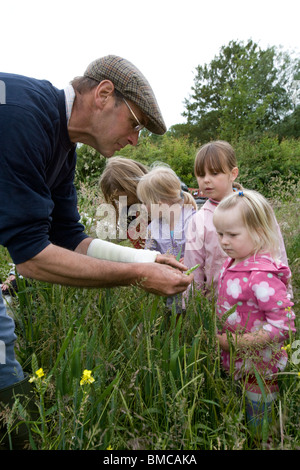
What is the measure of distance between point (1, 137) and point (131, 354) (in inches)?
42.5

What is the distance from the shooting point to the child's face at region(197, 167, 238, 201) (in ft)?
9.37

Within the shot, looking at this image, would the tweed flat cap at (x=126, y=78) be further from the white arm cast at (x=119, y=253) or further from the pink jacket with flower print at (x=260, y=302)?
the pink jacket with flower print at (x=260, y=302)

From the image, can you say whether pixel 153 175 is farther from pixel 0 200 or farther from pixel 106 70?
pixel 0 200

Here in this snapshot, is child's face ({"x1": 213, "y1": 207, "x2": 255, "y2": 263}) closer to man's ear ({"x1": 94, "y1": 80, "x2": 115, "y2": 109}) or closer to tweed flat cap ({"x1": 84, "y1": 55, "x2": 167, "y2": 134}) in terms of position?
tweed flat cap ({"x1": 84, "y1": 55, "x2": 167, "y2": 134})

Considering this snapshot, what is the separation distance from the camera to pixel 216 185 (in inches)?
113

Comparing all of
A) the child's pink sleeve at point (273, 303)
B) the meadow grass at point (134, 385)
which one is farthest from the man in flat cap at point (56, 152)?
the child's pink sleeve at point (273, 303)

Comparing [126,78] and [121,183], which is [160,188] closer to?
[121,183]

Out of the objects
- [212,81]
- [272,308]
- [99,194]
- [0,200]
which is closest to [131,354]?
[272,308]

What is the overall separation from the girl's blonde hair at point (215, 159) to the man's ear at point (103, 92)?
3.64 feet

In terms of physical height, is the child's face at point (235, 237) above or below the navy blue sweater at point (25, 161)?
below

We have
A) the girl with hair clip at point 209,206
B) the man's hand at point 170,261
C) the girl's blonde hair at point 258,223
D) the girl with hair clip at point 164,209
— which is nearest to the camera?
the girl's blonde hair at point 258,223

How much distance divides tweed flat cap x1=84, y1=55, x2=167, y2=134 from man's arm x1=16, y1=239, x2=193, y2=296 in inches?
35.0


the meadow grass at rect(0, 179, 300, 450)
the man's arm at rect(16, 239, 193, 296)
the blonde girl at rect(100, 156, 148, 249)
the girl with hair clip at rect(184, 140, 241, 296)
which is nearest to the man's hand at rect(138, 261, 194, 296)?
the man's arm at rect(16, 239, 193, 296)

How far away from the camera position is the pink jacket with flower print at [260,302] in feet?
5.38
